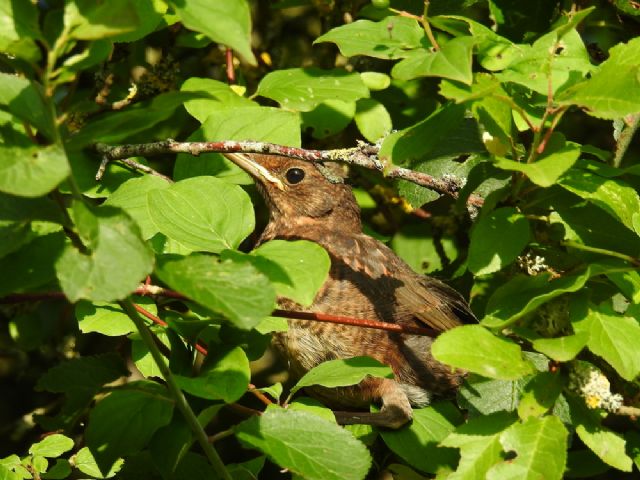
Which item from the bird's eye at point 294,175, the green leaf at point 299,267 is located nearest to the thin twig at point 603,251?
the green leaf at point 299,267

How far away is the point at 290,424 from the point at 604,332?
67cm

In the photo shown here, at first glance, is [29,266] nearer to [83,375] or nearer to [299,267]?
[299,267]

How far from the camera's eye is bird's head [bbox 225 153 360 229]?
383 centimetres

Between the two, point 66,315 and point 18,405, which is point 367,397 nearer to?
point 66,315

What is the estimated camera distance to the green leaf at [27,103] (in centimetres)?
136

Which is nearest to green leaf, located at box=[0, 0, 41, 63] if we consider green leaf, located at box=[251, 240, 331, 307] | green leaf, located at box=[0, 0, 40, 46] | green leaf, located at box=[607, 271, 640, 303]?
green leaf, located at box=[0, 0, 40, 46]

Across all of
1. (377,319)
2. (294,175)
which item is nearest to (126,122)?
(377,319)

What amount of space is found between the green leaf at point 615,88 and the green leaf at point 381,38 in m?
0.55

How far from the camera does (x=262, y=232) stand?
4121 mm

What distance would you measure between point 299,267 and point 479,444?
563 millimetres

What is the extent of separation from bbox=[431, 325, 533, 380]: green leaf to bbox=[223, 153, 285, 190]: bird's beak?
1.44 meters

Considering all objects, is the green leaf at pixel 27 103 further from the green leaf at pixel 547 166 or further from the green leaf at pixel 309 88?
the green leaf at pixel 309 88

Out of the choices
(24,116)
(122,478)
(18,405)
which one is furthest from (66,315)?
(24,116)

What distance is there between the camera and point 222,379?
195cm
